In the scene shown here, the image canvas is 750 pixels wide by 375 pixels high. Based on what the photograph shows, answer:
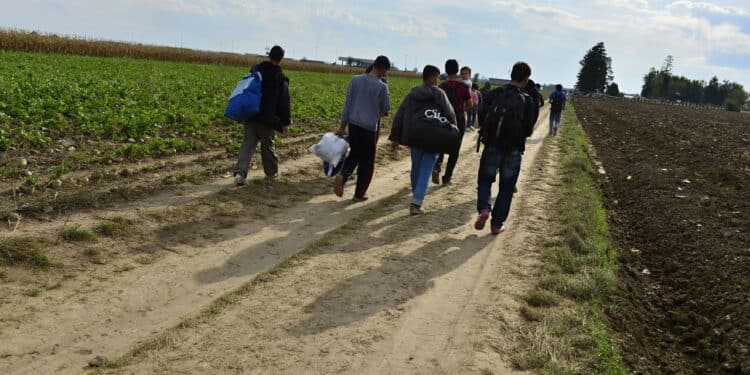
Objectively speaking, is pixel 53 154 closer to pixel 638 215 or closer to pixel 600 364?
pixel 600 364

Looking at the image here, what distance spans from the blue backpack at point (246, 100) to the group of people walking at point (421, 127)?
18 cm

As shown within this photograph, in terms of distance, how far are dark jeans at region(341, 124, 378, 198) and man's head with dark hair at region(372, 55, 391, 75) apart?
809mm

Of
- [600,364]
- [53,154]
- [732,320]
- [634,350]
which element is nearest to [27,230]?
[53,154]

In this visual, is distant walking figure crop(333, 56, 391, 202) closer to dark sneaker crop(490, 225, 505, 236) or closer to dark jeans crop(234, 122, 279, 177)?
dark jeans crop(234, 122, 279, 177)

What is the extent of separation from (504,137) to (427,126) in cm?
104

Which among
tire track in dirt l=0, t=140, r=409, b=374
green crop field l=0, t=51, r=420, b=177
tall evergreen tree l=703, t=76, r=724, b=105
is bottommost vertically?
tire track in dirt l=0, t=140, r=409, b=374

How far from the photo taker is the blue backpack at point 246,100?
25.8 ft

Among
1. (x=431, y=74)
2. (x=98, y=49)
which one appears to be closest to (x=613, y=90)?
(x=98, y=49)

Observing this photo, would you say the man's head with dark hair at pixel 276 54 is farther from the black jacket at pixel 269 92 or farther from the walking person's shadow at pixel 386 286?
the walking person's shadow at pixel 386 286

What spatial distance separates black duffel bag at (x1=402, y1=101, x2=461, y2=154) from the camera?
24.1 feet

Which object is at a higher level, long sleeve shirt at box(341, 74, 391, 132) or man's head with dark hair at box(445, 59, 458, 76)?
man's head with dark hair at box(445, 59, 458, 76)

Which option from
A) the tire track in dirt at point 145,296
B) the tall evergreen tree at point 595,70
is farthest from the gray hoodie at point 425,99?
the tall evergreen tree at point 595,70

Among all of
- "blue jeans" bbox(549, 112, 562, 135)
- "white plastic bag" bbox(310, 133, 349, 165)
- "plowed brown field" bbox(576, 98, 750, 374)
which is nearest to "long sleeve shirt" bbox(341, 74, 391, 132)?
"white plastic bag" bbox(310, 133, 349, 165)

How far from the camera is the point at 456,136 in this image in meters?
7.42
